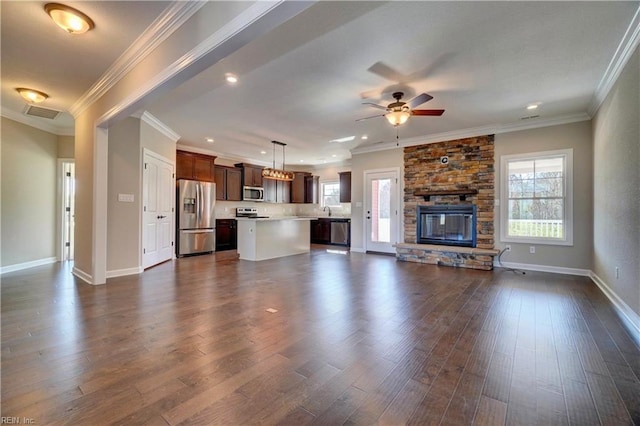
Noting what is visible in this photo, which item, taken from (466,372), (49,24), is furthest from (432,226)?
(49,24)

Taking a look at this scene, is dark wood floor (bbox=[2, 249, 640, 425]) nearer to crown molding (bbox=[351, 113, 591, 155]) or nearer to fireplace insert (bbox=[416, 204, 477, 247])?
fireplace insert (bbox=[416, 204, 477, 247])

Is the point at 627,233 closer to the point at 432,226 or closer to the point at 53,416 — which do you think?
the point at 432,226

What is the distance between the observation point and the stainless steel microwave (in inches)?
327

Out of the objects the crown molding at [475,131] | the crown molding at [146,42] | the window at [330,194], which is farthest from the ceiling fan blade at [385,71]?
the window at [330,194]

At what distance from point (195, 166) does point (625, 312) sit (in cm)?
765

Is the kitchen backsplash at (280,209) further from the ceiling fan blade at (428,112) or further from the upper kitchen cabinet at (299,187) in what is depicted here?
the ceiling fan blade at (428,112)

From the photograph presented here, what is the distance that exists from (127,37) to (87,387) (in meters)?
2.95

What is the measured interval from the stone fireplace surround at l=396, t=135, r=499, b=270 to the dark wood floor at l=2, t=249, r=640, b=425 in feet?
5.66

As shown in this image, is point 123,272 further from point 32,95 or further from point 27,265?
point 32,95

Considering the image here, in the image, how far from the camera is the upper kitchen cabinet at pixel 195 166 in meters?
6.62

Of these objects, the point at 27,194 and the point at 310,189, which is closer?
the point at 27,194

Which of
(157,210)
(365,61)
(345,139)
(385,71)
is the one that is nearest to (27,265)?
(157,210)

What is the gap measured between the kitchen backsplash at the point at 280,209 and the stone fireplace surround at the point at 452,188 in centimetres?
317

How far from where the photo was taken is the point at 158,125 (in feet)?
17.1
